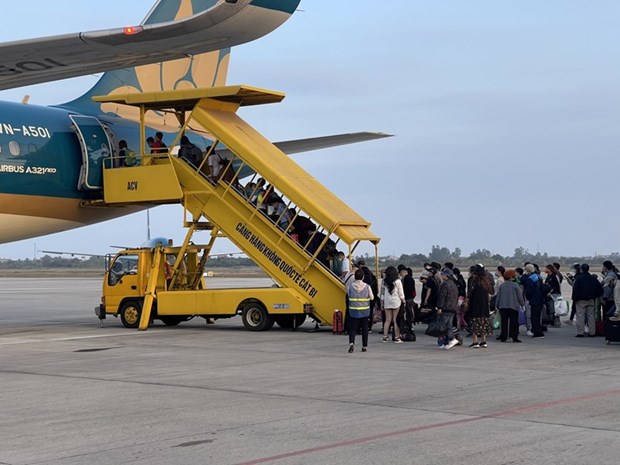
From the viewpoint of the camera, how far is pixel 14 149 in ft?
76.4

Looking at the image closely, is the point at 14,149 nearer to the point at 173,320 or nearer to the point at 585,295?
the point at 173,320

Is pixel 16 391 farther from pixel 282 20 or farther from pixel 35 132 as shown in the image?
pixel 35 132

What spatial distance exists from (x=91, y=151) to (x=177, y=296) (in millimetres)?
4749

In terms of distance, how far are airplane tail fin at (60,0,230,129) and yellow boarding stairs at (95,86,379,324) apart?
454 centimetres

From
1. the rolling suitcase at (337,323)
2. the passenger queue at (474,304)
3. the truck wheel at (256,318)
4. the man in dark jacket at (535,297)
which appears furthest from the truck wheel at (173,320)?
the man in dark jacket at (535,297)

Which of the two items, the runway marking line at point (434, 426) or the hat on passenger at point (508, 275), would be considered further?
the hat on passenger at point (508, 275)

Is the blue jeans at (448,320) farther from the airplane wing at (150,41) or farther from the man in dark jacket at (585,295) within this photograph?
the airplane wing at (150,41)

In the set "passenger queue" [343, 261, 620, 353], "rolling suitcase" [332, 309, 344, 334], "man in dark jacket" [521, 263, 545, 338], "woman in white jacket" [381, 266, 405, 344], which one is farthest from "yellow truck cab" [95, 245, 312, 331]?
"man in dark jacket" [521, 263, 545, 338]

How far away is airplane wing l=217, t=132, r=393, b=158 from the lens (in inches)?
1035

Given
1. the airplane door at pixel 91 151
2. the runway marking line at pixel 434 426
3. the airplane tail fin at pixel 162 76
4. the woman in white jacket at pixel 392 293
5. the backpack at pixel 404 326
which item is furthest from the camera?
the airplane tail fin at pixel 162 76

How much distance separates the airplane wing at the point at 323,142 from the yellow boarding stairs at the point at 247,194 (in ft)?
7.87

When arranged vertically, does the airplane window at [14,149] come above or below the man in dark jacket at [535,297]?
above

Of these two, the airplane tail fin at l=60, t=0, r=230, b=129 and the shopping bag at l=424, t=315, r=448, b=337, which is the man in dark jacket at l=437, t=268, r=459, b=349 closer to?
the shopping bag at l=424, t=315, r=448, b=337

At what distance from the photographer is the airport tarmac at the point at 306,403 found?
8.55 metres
